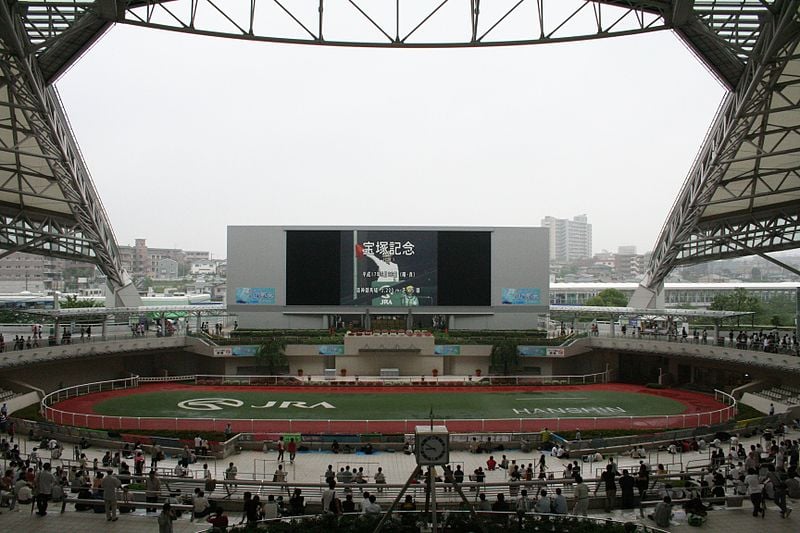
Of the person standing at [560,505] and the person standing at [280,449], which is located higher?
the person standing at [560,505]

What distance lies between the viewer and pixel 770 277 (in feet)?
534

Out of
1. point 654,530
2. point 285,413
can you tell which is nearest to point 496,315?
point 285,413

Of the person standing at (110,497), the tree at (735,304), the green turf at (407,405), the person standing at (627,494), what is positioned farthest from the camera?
the tree at (735,304)

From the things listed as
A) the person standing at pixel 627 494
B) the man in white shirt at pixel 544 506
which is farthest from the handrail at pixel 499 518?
the person standing at pixel 627 494

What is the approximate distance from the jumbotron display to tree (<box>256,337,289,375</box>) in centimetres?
664

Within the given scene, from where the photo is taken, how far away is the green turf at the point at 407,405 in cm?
3375

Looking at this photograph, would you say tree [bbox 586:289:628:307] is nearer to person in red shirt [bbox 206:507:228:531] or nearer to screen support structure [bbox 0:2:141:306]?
screen support structure [bbox 0:2:141:306]

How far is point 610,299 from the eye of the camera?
96438 mm

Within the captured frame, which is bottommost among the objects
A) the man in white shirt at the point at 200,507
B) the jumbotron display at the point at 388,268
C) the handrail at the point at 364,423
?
the handrail at the point at 364,423

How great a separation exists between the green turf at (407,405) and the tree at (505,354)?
20.8 feet

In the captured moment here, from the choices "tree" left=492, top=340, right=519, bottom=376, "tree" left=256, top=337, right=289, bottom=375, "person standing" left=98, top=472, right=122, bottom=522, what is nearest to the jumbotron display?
"tree" left=256, top=337, right=289, bottom=375

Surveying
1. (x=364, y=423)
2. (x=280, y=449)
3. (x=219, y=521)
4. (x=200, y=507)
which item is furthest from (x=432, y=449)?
(x=364, y=423)

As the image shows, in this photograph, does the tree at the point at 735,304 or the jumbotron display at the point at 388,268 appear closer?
the jumbotron display at the point at 388,268

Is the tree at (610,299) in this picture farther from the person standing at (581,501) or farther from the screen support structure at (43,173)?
the person standing at (581,501)
